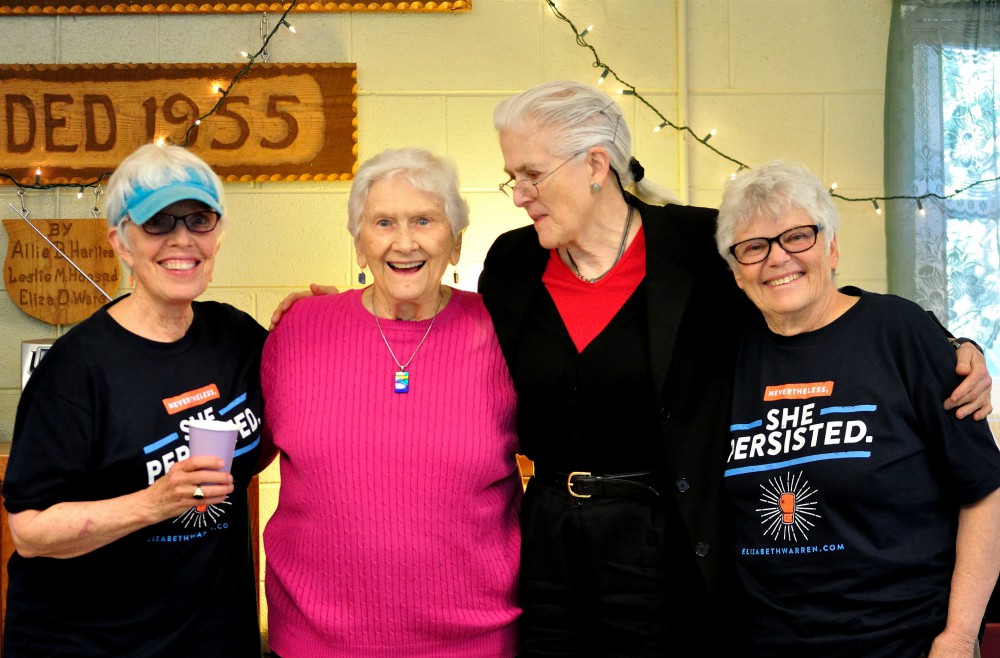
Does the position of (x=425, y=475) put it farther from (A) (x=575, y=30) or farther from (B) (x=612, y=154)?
(A) (x=575, y=30)

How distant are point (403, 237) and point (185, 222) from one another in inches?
16.0

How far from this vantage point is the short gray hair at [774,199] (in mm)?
1703

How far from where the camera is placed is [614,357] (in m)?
1.80

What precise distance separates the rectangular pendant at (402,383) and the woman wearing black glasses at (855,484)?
0.64 metres

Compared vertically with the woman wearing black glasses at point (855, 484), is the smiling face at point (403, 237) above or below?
above

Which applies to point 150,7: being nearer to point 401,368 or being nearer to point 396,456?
point 401,368

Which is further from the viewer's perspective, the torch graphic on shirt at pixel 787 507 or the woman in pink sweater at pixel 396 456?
the woman in pink sweater at pixel 396 456

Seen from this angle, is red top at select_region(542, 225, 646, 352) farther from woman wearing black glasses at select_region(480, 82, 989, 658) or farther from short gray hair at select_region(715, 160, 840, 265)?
short gray hair at select_region(715, 160, 840, 265)

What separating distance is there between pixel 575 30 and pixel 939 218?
60.1 inches

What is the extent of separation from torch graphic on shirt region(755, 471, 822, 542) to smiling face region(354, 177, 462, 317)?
0.76 metres

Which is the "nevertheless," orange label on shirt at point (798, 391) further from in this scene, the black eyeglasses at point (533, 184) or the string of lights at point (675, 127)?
the string of lights at point (675, 127)

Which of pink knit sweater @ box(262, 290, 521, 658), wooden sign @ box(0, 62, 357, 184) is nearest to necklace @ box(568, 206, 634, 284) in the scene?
pink knit sweater @ box(262, 290, 521, 658)

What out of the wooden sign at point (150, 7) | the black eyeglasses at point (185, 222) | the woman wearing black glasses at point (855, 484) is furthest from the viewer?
the wooden sign at point (150, 7)

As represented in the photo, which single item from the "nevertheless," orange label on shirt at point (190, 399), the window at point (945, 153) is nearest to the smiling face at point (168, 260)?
the "nevertheless," orange label on shirt at point (190, 399)
